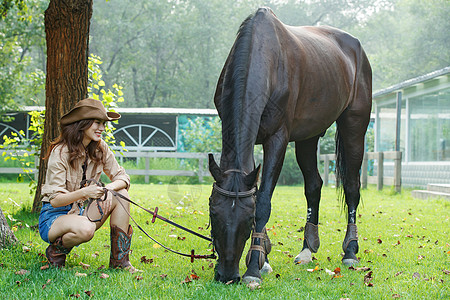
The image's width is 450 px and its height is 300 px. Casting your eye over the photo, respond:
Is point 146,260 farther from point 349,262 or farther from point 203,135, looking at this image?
point 203,135

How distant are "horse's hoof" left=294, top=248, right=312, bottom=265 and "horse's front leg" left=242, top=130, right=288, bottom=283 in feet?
1.82

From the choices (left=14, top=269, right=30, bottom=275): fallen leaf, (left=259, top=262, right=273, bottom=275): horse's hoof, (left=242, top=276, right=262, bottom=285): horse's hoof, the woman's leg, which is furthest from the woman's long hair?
(left=259, top=262, right=273, bottom=275): horse's hoof

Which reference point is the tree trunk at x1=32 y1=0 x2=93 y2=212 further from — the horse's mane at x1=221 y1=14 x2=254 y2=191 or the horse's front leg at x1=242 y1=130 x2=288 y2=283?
the horse's front leg at x1=242 y1=130 x2=288 y2=283

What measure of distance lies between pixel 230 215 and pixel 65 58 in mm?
4284

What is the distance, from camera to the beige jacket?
144 inches

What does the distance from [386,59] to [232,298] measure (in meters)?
43.1

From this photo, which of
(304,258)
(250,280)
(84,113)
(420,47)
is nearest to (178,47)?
(420,47)

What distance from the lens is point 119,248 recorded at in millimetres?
3832

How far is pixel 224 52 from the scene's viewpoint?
133ft

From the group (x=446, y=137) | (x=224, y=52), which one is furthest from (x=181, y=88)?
(x=446, y=137)

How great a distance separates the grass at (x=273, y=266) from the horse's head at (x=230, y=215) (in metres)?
0.16

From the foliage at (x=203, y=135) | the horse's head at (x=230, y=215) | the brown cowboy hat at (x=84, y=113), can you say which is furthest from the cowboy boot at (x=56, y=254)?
the foliage at (x=203, y=135)

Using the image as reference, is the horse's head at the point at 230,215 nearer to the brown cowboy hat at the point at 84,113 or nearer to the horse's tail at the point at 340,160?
the brown cowboy hat at the point at 84,113

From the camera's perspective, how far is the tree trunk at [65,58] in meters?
6.49
